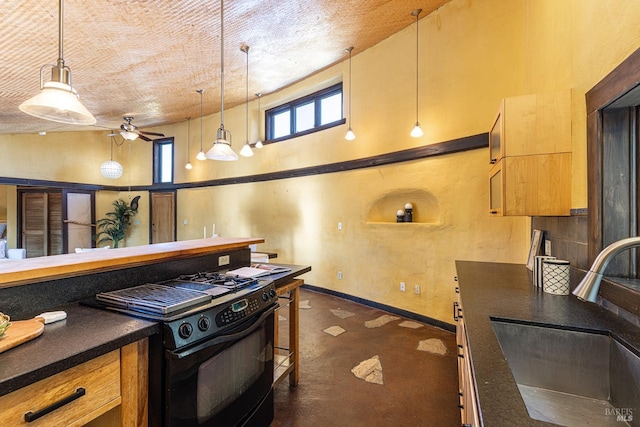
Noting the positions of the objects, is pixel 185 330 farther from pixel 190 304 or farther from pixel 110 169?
pixel 110 169

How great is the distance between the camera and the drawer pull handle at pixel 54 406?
32.2 inches

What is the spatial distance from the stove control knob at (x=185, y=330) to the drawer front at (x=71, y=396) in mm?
211

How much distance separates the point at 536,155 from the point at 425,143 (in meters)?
1.87

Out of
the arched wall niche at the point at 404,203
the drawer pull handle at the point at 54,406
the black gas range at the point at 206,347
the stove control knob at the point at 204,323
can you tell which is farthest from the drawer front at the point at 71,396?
the arched wall niche at the point at 404,203

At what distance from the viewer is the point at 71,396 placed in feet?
2.99

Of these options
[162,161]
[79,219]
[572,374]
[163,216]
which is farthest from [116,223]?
[572,374]

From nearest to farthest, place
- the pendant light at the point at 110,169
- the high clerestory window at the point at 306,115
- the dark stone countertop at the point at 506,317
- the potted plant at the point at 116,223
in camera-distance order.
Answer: the dark stone countertop at the point at 506,317 < the high clerestory window at the point at 306,115 < the pendant light at the point at 110,169 < the potted plant at the point at 116,223

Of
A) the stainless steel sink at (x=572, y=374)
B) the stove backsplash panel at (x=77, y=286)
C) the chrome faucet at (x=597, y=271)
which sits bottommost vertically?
the stainless steel sink at (x=572, y=374)

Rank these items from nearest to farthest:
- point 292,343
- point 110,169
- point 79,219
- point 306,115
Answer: point 292,343 → point 306,115 → point 110,169 → point 79,219

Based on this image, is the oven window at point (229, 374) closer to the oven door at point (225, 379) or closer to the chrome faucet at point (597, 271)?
the oven door at point (225, 379)

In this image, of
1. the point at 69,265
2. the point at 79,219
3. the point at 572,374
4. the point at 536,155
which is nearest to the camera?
the point at 572,374

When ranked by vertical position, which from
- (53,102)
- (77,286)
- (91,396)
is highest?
(53,102)

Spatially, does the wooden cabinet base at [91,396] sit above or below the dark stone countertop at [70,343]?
below

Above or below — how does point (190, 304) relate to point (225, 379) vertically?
above
